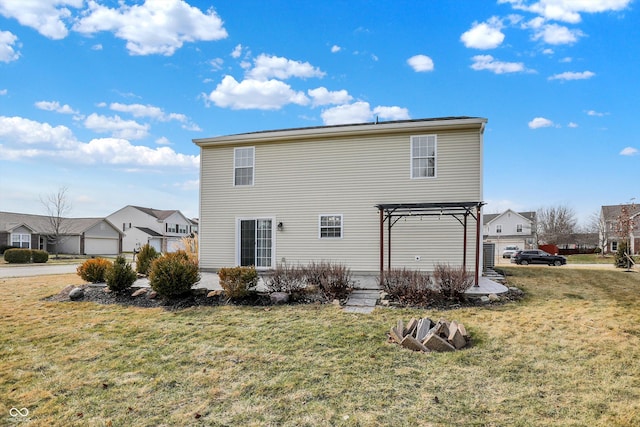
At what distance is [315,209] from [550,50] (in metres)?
8.99

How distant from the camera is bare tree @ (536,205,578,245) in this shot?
43594 mm

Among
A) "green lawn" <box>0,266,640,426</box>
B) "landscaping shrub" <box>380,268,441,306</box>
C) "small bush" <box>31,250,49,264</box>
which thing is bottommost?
"small bush" <box>31,250,49,264</box>

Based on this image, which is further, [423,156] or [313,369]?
[423,156]

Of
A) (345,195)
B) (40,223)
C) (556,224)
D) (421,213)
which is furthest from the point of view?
(556,224)

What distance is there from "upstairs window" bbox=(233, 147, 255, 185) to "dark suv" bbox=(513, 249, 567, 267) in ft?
69.8

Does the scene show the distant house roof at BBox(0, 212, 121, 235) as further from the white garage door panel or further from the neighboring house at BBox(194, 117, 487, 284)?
the neighboring house at BBox(194, 117, 487, 284)

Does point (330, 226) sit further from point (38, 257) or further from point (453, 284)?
point (38, 257)

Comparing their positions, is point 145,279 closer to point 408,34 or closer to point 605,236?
point 408,34

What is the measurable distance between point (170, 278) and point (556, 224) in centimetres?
4835

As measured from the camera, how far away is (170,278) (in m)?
8.63

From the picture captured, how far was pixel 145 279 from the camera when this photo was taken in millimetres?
11867

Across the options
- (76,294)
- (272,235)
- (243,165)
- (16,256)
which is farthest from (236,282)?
(16,256)

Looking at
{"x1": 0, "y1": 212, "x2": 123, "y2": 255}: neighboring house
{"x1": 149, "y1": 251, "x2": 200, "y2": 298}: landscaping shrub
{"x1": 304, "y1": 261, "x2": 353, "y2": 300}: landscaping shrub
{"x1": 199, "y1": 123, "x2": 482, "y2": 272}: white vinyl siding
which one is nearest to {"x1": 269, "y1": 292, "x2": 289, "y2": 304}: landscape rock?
{"x1": 304, "y1": 261, "x2": 353, "y2": 300}: landscaping shrub

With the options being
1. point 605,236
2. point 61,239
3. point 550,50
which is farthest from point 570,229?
point 61,239
